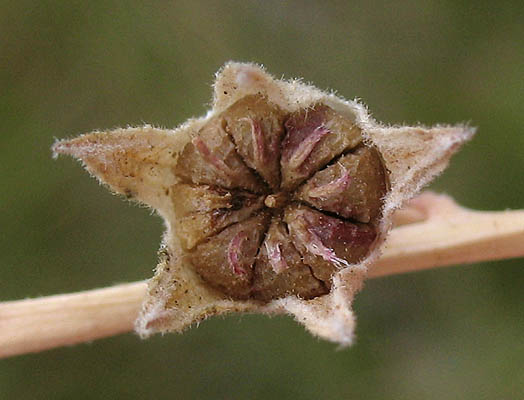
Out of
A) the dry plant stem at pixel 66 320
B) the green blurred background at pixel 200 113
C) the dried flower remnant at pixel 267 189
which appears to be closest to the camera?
the dried flower remnant at pixel 267 189

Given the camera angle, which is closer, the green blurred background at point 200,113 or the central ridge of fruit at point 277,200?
the central ridge of fruit at point 277,200

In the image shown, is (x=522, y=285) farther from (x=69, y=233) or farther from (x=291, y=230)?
(x=69, y=233)

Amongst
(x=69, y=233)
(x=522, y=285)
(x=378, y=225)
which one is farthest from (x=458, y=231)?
(x=69, y=233)

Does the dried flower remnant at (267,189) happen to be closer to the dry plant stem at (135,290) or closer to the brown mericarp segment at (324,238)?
the brown mericarp segment at (324,238)

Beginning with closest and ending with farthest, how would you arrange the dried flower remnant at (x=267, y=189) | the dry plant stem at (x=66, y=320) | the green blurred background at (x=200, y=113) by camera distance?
the dried flower remnant at (x=267, y=189), the dry plant stem at (x=66, y=320), the green blurred background at (x=200, y=113)

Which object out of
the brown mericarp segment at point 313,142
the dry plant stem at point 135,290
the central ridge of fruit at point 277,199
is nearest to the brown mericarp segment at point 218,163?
the central ridge of fruit at point 277,199

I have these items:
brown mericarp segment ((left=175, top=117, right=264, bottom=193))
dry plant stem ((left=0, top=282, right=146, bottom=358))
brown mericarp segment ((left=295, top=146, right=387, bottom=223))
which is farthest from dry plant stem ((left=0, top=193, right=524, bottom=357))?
brown mericarp segment ((left=175, top=117, right=264, bottom=193))
